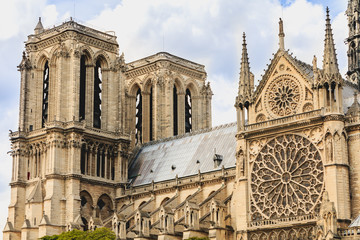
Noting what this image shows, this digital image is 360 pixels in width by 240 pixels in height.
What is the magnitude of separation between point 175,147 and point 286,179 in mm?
23844

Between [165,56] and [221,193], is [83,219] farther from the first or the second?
[165,56]

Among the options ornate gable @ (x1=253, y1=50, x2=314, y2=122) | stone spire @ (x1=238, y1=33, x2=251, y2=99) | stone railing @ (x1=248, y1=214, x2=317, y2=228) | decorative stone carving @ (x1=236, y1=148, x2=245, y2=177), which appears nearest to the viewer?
stone railing @ (x1=248, y1=214, x2=317, y2=228)

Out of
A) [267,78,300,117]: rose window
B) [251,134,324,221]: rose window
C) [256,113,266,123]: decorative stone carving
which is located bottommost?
[251,134,324,221]: rose window

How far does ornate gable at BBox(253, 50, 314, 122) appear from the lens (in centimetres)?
6028

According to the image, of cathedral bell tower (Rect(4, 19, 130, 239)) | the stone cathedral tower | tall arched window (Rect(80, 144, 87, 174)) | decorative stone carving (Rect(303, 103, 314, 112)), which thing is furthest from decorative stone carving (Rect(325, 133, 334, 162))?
tall arched window (Rect(80, 144, 87, 174))

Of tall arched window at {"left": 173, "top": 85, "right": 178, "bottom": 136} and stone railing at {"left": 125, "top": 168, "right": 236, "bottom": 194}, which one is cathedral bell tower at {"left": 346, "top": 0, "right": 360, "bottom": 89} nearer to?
stone railing at {"left": 125, "top": 168, "right": 236, "bottom": 194}

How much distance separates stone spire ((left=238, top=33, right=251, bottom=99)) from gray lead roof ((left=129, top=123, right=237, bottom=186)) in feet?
32.4

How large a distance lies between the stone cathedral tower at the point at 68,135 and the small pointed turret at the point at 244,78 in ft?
63.6

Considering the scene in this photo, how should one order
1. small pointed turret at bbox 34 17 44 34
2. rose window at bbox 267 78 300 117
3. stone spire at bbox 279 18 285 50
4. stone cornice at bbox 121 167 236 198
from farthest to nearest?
small pointed turret at bbox 34 17 44 34 → stone cornice at bbox 121 167 236 198 → stone spire at bbox 279 18 285 50 → rose window at bbox 267 78 300 117

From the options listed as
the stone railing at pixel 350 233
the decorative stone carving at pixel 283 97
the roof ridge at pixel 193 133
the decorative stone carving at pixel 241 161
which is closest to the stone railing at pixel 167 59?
the roof ridge at pixel 193 133

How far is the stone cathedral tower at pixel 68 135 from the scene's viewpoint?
76.1 metres

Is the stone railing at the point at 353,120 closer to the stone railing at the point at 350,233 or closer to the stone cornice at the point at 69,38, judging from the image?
the stone railing at the point at 350,233

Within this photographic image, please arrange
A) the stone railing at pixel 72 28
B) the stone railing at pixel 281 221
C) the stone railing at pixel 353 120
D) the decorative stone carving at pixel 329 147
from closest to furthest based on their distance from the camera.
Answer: the decorative stone carving at pixel 329 147 < the stone railing at pixel 281 221 < the stone railing at pixel 353 120 < the stone railing at pixel 72 28

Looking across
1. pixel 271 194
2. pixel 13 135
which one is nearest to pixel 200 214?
pixel 271 194
